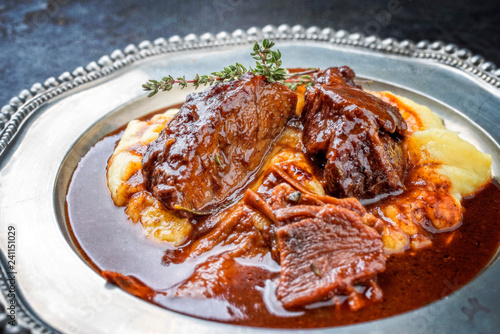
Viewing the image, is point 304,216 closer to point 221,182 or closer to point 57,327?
point 221,182

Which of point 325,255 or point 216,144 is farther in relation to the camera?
point 216,144

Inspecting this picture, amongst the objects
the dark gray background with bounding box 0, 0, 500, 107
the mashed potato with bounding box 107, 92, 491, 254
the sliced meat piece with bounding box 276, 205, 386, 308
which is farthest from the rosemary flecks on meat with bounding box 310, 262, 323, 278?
the dark gray background with bounding box 0, 0, 500, 107

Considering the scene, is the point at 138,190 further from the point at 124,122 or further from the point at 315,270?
the point at 315,270

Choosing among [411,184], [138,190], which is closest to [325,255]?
[411,184]

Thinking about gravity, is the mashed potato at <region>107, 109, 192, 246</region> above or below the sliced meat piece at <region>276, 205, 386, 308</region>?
below

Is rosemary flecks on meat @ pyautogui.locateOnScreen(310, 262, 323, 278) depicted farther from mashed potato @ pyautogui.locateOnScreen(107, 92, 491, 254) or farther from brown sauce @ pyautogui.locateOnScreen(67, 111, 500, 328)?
mashed potato @ pyautogui.locateOnScreen(107, 92, 491, 254)

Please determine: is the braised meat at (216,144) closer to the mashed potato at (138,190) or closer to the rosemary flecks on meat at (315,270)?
the mashed potato at (138,190)
